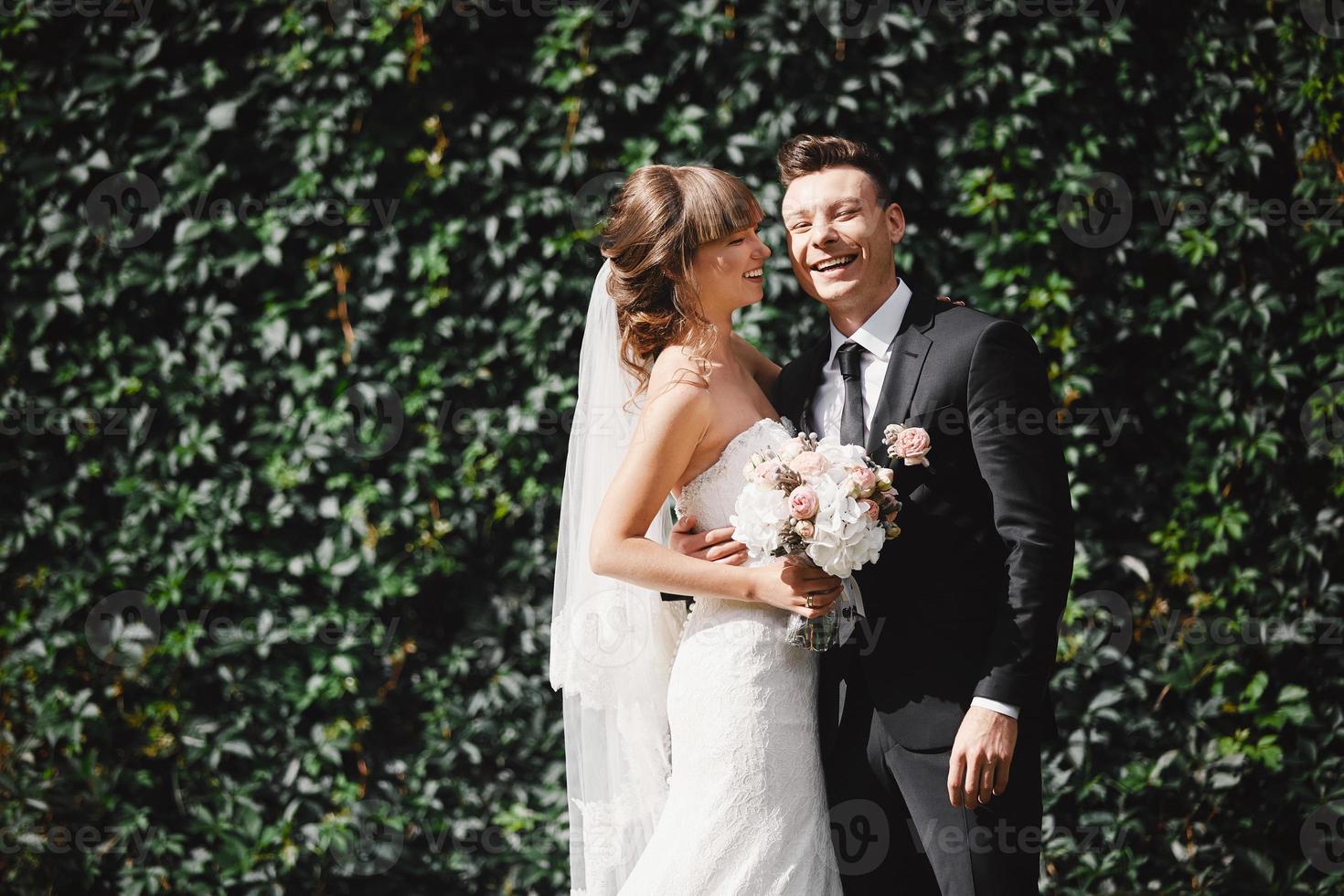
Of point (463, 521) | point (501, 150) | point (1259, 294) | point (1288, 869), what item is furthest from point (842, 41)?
point (1288, 869)

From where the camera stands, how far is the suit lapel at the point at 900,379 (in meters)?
2.53

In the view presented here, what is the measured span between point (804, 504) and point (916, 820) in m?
0.84

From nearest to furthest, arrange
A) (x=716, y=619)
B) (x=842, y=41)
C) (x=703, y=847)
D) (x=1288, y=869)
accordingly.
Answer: (x=703, y=847) < (x=716, y=619) < (x=1288, y=869) < (x=842, y=41)

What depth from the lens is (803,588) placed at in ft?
7.79

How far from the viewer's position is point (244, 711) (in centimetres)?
408

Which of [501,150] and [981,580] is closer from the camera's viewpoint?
[981,580]

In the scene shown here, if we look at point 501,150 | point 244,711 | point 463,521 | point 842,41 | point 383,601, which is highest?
point 842,41

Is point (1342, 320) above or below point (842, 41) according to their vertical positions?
below

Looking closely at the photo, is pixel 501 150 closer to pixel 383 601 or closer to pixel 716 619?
pixel 383 601

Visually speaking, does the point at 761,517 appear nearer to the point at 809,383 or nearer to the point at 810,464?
the point at 810,464

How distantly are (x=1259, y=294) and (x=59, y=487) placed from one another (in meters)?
4.71

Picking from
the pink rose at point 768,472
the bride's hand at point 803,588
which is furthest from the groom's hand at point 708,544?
the pink rose at point 768,472

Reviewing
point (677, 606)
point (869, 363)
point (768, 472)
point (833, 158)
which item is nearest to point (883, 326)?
point (869, 363)

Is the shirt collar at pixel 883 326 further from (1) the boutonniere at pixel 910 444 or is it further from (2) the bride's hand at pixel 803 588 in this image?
(2) the bride's hand at pixel 803 588
